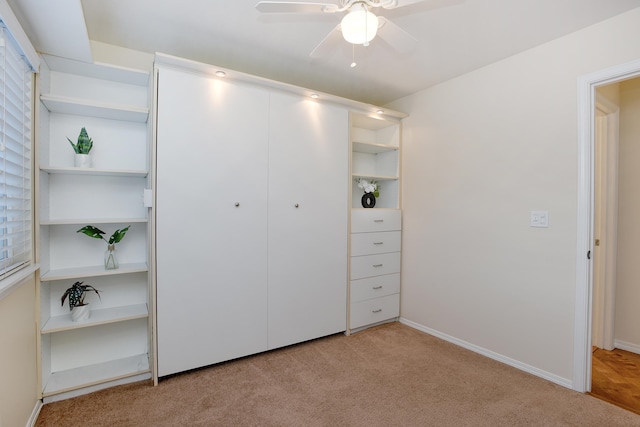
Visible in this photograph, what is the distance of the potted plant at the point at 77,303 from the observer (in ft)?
6.61

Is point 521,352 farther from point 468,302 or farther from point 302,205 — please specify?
point 302,205

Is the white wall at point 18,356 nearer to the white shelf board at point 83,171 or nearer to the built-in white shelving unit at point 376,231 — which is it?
the white shelf board at point 83,171

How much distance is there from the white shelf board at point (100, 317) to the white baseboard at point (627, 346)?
388cm

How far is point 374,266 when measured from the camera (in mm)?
3098

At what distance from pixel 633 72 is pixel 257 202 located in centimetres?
256

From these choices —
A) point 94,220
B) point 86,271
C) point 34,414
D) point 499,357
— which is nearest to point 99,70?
point 94,220

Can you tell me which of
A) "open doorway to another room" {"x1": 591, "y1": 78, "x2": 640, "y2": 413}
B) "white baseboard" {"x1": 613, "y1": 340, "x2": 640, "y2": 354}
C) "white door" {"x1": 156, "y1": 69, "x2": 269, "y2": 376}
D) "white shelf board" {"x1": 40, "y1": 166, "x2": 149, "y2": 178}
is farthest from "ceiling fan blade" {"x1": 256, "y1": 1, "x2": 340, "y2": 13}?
"white baseboard" {"x1": 613, "y1": 340, "x2": 640, "y2": 354}

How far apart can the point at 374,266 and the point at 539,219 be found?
4.70ft

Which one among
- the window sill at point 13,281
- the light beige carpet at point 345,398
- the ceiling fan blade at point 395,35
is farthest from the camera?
the light beige carpet at point 345,398

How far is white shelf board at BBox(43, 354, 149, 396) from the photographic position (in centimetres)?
195

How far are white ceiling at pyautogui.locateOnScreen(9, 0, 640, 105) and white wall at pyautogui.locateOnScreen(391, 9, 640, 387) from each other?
20 centimetres

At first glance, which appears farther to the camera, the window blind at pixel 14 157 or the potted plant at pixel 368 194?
the potted plant at pixel 368 194

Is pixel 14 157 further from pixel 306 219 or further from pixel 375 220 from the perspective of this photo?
pixel 375 220

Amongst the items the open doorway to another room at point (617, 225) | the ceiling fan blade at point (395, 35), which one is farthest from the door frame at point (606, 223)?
the ceiling fan blade at point (395, 35)
